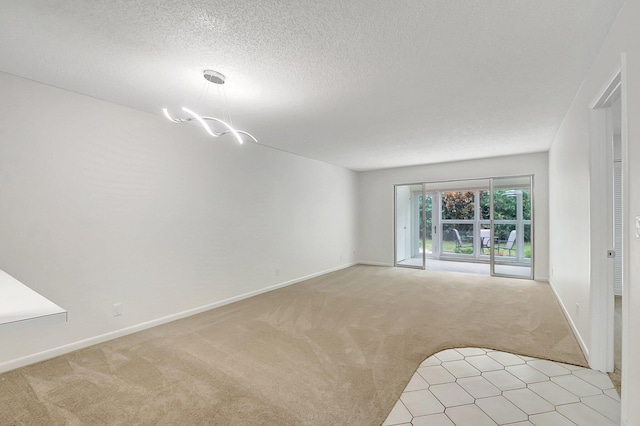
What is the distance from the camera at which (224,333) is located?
322 cm

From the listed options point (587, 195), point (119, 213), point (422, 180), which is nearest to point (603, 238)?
point (587, 195)

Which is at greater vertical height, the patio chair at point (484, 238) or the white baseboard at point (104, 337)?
the patio chair at point (484, 238)

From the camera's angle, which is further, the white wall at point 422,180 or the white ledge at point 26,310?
the white wall at point 422,180

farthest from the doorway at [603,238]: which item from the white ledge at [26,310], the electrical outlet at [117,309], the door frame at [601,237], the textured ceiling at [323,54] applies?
the electrical outlet at [117,309]

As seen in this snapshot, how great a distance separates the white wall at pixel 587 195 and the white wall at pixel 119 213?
12.2 feet

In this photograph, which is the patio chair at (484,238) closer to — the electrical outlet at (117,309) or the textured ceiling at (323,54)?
the textured ceiling at (323,54)

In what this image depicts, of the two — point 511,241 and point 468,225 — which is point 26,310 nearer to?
point 511,241

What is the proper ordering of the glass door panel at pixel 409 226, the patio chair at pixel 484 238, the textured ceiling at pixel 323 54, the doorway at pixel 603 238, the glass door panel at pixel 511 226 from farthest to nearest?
1. the patio chair at pixel 484 238
2. the glass door panel at pixel 409 226
3. the glass door panel at pixel 511 226
4. the doorway at pixel 603 238
5. the textured ceiling at pixel 323 54

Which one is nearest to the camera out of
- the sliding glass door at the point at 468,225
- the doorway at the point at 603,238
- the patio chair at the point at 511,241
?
the doorway at the point at 603,238

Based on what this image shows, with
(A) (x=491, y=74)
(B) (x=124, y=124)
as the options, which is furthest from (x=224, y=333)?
(A) (x=491, y=74)

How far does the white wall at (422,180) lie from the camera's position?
5.66 m

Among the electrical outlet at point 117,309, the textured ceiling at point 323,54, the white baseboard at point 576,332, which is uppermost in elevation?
the textured ceiling at point 323,54

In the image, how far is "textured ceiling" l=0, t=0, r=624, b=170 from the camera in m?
1.77

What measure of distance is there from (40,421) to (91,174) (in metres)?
2.14
